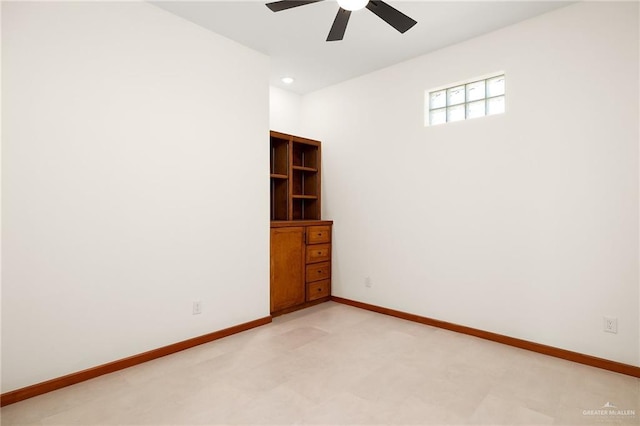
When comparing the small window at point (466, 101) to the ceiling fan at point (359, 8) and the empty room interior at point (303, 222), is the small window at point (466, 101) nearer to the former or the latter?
the empty room interior at point (303, 222)

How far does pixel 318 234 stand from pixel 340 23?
243cm

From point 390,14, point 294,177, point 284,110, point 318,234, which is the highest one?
point 284,110

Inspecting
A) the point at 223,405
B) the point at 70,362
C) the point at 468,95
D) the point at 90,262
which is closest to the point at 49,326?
A: the point at 70,362

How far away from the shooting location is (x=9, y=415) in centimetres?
189

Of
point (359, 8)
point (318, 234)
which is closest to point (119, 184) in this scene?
point (359, 8)

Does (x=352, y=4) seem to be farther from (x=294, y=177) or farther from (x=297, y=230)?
(x=294, y=177)

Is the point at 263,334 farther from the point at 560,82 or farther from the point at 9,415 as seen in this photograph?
the point at 560,82

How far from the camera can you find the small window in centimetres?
306

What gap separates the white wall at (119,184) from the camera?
2.07m

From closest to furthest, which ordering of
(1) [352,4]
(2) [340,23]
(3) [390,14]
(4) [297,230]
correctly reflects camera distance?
(1) [352,4] → (3) [390,14] → (2) [340,23] → (4) [297,230]

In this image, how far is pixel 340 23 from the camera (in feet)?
7.09

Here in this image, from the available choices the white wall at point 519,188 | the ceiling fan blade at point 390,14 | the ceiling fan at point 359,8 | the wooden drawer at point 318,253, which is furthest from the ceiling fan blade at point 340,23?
the wooden drawer at point 318,253

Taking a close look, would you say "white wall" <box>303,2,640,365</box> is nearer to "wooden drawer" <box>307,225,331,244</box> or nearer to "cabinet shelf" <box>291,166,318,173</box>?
"wooden drawer" <box>307,225,331,244</box>

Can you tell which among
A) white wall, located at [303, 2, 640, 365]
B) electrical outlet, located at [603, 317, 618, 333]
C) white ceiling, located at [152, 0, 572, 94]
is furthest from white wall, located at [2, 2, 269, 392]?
electrical outlet, located at [603, 317, 618, 333]
